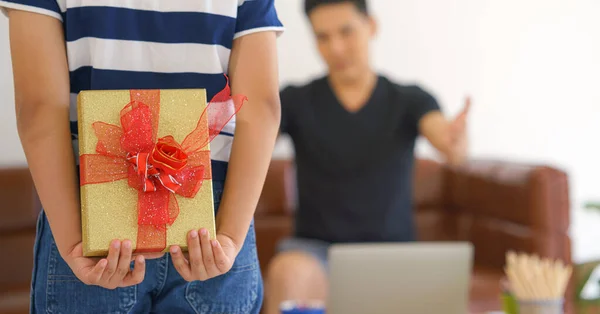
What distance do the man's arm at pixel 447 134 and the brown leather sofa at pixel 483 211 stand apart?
26.8 inches

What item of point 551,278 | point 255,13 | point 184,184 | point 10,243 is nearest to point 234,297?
point 184,184

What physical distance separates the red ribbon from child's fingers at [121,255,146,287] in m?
0.01

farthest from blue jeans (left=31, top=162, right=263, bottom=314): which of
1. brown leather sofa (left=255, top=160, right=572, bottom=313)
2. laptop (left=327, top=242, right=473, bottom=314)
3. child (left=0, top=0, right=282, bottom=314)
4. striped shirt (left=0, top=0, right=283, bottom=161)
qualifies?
brown leather sofa (left=255, top=160, right=572, bottom=313)

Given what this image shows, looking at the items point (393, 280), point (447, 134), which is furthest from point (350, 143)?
point (393, 280)

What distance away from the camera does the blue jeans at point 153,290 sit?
666 mm

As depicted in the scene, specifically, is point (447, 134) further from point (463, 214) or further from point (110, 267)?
point (110, 267)

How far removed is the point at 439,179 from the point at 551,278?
1.75 meters

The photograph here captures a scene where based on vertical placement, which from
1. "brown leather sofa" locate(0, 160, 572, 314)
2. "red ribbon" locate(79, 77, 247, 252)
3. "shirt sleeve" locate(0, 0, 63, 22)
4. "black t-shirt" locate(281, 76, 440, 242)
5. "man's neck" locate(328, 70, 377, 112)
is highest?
"shirt sleeve" locate(0, 0, 63, 22)

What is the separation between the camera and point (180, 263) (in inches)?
24.7

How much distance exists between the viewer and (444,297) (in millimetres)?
1434

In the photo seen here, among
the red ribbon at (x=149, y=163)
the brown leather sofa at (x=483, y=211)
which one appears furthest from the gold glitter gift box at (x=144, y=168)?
the brown leather sofa at (x=483, y=211)

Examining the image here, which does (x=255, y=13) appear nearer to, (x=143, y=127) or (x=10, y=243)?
(x=143, y=127)

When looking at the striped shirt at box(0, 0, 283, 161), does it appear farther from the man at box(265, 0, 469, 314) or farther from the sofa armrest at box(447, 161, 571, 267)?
the sofa armrest at box(447, 161, 571, 267)

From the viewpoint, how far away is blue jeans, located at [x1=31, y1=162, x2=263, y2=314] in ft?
2.19
